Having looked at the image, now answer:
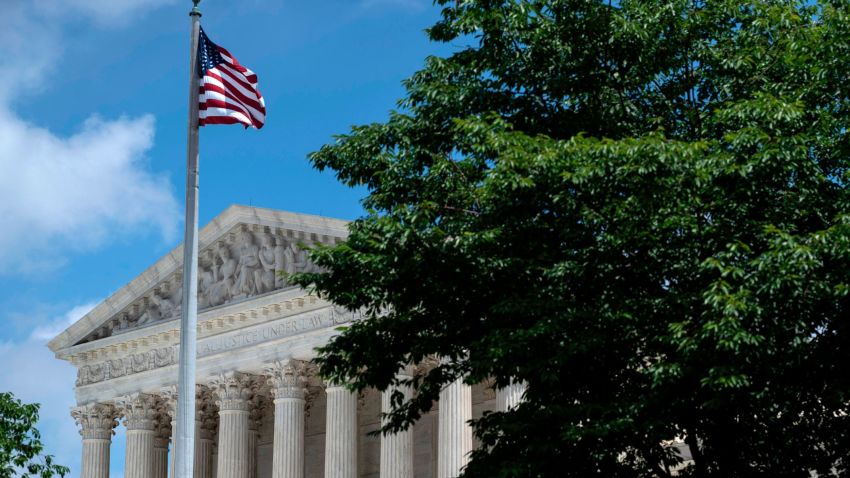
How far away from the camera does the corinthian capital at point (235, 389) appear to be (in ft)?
164

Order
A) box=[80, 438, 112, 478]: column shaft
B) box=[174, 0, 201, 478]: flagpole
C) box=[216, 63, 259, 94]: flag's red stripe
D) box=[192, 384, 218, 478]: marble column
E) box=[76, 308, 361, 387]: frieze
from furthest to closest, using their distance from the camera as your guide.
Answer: box=[80, 438, 112, 478]: column shaft, box=[192, 384, 218, 478]: marble column, box=[76, 308, 361, 387]: frieze, box=[216, 63, 259, 94]: flag's red stripe, box=[174, 0, 201, 478]: flagpole

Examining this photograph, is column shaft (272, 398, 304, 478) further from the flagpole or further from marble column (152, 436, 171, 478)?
the flagpole

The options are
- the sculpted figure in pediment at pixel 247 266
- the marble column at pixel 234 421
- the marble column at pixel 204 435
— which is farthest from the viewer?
the marble column at pixel 204 435

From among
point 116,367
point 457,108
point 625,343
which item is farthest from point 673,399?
point 116,367

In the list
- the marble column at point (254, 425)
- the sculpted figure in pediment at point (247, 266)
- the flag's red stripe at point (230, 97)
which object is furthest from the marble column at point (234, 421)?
the flag's red stripe at point (230, 97)

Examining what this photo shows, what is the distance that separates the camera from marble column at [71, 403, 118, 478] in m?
55.3

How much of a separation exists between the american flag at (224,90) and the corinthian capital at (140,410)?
2854cm

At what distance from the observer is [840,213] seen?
22.4 metres

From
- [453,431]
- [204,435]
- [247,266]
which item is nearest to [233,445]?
[247,266]

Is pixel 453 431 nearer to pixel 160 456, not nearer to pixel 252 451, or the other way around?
pixel 252 451

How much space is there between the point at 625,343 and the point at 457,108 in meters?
5.60

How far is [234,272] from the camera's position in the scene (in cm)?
5125

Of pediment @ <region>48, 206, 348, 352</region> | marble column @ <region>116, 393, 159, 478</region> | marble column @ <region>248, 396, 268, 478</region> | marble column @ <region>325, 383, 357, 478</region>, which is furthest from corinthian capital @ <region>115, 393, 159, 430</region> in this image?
marble column @ <region>325, 383, 357, 478</region>

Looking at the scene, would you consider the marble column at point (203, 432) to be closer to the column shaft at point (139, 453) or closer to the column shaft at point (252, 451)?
the column shaft at point (139, 453)
